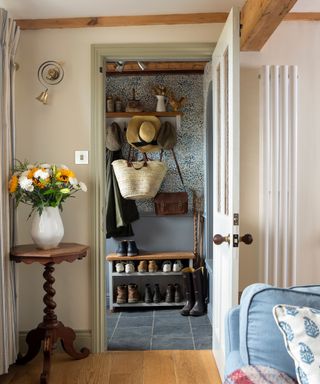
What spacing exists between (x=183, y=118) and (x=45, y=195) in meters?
2.26

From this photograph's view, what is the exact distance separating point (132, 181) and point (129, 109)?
0.88 m

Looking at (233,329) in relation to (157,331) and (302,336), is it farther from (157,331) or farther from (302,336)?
(157,331)

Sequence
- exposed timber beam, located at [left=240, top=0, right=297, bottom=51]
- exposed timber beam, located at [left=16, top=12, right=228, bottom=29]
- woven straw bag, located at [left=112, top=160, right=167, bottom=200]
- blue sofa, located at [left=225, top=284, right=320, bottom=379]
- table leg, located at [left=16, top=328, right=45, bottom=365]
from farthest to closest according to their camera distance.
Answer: woven straw bag, located at [left=112, top=160, right=167, bottom=200]
exposed timber beam, located at [left=16, top=12, right=228, bottom=29]
table leg, located at [left=16, top=328, right=45, bottom=365]
exposed timber beam, located at [left=240, top=0, right=297, bottom=51]
blue sofa, located at [left=225, top=284, right=320, bottom=379]

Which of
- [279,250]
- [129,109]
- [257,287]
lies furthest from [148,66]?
[257,287]

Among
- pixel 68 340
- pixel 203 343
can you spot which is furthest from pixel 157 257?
pixel 68 340

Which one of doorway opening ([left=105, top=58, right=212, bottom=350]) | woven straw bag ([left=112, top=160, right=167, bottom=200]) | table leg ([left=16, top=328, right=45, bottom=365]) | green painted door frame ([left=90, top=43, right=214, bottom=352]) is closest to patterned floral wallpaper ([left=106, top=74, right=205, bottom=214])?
doorway opening ([left=105, top=58, right=212, bottom=350])

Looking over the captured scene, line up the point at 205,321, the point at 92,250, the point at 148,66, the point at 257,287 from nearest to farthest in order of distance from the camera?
the point at 257,287 → the point at 92,250 → the point at 205,321 → the point at 148,66

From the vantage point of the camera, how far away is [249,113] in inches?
111

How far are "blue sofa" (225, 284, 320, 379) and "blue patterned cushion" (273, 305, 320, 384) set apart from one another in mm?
109

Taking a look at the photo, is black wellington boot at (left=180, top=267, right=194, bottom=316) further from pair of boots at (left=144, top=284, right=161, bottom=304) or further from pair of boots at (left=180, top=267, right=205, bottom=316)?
pair of boots at (left=144, top=284, right=161, bottom=304)

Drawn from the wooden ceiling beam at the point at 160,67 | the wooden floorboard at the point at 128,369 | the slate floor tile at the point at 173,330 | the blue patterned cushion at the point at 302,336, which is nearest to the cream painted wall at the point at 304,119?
the wooden floorboard at the point at 128,369

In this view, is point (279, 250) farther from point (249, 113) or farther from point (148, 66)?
point (148, 66)

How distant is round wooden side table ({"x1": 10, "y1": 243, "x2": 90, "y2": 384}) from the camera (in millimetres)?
2568

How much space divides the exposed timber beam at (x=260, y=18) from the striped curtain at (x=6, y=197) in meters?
1.46
